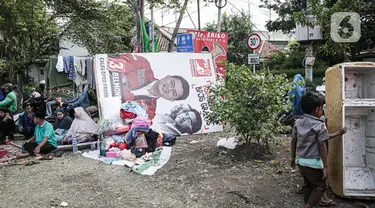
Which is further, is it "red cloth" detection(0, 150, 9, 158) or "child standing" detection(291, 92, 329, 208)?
"red cloth" detection(0, 150, 9, 158)

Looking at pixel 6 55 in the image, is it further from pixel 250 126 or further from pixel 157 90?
pixel 250 126

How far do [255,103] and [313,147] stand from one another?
6.60ft

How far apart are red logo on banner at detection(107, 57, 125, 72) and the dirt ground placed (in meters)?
2.58

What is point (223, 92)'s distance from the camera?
5.44m

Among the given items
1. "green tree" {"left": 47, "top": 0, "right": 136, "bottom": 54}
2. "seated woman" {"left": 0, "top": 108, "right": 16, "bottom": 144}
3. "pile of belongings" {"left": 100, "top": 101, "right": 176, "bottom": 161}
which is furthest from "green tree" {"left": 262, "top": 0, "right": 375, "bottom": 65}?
"green tree" {"left": 47, "top": 0, "right": 136, "bottom": 54}

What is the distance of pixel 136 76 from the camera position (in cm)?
785

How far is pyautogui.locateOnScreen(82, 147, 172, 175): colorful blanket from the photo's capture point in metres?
5.10

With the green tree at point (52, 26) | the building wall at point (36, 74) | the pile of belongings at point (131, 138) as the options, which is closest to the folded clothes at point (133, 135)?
the pile of belongings at point (131, 138)

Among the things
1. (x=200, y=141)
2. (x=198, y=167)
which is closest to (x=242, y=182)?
(x=198, y=167)

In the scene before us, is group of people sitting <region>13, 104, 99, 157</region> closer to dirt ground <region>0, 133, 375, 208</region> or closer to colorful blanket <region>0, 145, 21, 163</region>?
colorful blanket <region>0, 145, 21, 163</region>

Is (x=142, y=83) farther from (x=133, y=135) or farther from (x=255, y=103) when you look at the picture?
(x=255, y=103)

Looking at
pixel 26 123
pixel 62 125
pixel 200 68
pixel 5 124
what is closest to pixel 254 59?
pixel 200 68

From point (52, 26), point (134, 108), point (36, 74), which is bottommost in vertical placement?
point (134, 108)

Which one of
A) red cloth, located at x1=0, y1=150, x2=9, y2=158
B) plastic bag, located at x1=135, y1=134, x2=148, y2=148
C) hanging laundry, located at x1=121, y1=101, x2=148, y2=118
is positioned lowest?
red cloth, located at x1=0, y1=150, x2=9, y2=158
